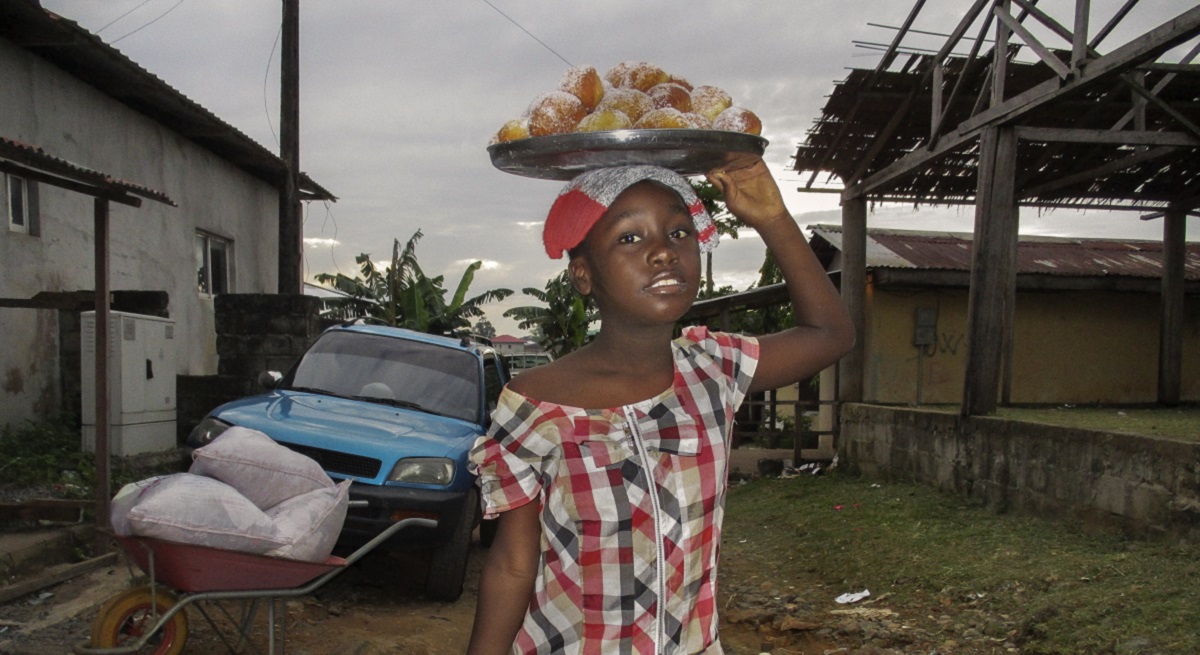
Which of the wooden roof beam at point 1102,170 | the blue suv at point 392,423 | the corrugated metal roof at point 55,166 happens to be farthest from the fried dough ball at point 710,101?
the wooden roof beam at point 1102,170

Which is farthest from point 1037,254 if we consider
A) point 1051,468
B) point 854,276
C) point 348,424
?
point 348,424

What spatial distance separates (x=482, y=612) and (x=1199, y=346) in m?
17.1

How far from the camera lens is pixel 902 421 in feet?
32.5

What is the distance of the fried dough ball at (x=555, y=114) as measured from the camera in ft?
6.15

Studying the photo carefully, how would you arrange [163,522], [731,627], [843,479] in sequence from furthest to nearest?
[843,479], [731,627], [163,522]

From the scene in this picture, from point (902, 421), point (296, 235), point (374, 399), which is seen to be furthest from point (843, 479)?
point (296, 235)

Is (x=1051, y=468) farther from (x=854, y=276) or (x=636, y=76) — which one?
(x=636, y=76)

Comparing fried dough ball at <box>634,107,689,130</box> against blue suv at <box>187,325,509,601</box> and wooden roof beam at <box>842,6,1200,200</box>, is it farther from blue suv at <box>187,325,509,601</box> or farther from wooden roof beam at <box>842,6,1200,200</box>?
wooden roof beam at <box>842,6,1200,200</box>

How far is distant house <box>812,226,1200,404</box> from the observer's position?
14219 mm

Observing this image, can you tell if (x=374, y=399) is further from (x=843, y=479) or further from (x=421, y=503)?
(x=843, y=479)

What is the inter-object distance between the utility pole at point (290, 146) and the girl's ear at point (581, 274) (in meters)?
11.3

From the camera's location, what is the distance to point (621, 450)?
173 cm

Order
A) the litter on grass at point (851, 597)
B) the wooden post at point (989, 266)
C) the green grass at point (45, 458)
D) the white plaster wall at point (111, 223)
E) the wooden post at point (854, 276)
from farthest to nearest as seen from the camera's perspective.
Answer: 1. the wooden post at point (854, 276)
2. the white plaster wall at point (111, 223)
3. the wooden post at point (989, 266)
4. the green grass at point (45, 458)
5. the litter on grass at point (851, 597)

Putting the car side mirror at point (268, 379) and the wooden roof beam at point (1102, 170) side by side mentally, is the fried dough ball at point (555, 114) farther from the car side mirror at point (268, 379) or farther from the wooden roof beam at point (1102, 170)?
the wooden roof beam at point (1102, 170)
